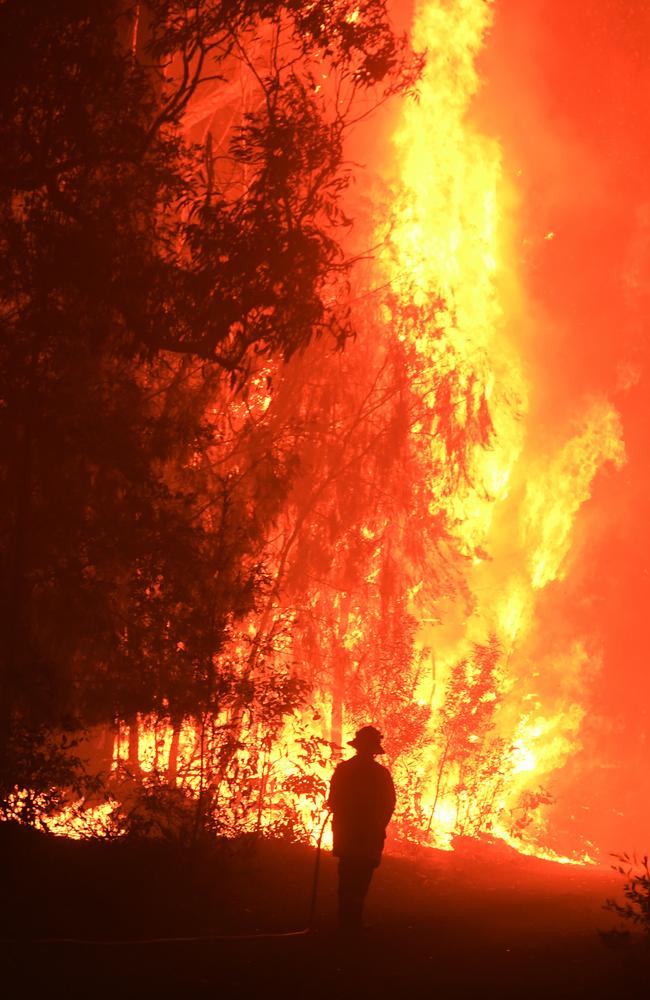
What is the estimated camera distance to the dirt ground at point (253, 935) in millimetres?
7965

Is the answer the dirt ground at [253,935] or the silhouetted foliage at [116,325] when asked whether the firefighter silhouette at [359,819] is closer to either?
the dirt ground at [253,935]

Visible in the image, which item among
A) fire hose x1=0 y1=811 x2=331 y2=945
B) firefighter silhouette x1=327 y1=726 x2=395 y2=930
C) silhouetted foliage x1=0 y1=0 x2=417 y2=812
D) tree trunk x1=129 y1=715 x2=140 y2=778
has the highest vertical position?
silhouetted foliage x1=0 y1=0 x2=417 y2=812

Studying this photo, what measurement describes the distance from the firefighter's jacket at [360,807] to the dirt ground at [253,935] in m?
0.77

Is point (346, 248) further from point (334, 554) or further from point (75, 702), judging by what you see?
point (75, 702)

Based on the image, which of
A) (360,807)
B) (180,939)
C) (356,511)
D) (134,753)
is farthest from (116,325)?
(356,511)

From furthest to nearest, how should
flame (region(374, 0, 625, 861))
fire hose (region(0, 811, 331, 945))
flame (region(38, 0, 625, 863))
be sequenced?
flame (region(374, 0, 625, 861))
flame (region(38, 0, 625, 863))
fire hose (region(0, 811, 331, 945))

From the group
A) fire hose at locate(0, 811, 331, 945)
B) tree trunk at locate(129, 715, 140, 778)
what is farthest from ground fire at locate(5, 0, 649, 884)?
fire hose at locate(0, 811, 331, 945)

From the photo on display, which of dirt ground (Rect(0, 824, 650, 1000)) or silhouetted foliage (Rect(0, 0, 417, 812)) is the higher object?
silhouetted foliage (Rect(0, 0, 417, 812))

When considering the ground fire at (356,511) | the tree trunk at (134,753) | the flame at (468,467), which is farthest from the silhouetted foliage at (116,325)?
the tree trunk at (134,753)

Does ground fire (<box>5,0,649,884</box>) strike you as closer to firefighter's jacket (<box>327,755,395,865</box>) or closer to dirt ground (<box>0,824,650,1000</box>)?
dirt ground (<box>0,824,650,1000</box>)

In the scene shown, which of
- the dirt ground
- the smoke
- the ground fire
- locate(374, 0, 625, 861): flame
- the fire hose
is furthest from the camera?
the smoke

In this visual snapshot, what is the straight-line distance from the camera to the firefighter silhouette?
10406 mm

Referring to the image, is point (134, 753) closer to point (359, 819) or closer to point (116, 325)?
point (359, 819)

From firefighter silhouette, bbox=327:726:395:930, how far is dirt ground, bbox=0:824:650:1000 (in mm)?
388
